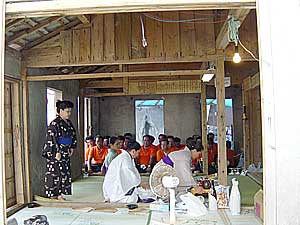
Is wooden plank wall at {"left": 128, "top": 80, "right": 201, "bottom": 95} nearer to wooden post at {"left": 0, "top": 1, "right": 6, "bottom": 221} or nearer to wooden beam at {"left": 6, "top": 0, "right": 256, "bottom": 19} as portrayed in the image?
wooden beam at {"left": 6, "top": 0, "right": 256, "bottom": 19}

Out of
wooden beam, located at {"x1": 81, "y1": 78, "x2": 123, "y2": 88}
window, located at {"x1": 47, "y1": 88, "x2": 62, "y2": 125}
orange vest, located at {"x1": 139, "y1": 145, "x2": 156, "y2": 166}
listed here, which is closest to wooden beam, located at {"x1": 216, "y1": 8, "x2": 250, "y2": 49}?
window, located at {"x1": 47, "y1": 88, "x2": 62, "y2": 125}

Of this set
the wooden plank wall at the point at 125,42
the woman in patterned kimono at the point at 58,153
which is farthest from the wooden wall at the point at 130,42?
the woman in patterned kimono at the point at 58,153

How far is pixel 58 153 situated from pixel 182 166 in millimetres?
1808

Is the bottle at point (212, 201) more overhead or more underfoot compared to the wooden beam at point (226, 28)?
more underfoot

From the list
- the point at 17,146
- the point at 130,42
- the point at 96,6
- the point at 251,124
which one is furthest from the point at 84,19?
the point at 251,124

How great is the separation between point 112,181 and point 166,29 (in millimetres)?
2326

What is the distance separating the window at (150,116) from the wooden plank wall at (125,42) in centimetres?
574

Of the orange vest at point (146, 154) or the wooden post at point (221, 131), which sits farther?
the orange vest at point (146, 154)

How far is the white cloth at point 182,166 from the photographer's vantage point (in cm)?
553

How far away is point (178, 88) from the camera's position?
940cm

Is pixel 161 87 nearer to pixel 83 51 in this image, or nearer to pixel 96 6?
pixel 83 51

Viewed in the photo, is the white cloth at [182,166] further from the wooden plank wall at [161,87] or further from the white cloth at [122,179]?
the wooden plank wall at [161,87]

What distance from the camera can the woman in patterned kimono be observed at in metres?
5.76

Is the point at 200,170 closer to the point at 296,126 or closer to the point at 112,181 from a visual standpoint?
the point at 112,181
